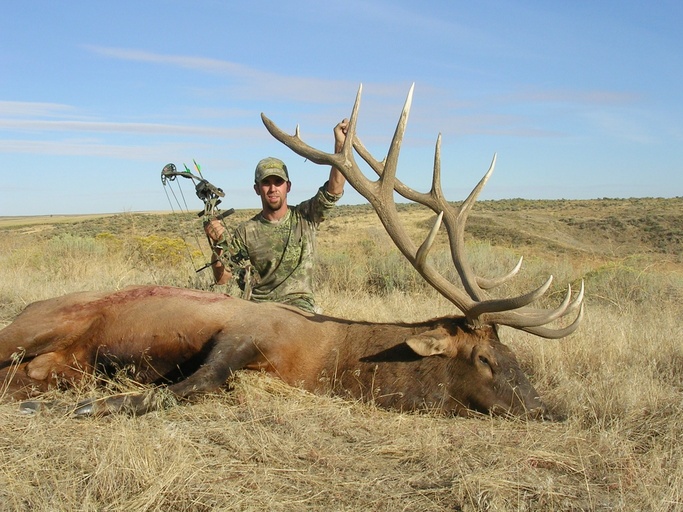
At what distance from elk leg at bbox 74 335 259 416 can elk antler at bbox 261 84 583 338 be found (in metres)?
1.30

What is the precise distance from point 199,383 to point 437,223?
5.76 feet

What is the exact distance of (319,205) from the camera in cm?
602

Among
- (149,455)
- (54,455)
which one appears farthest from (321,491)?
(54,455)

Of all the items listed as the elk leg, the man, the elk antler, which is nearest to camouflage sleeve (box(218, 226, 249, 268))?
the man

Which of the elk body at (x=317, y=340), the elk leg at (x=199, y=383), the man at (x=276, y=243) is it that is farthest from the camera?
the man at (x=276, y=243)

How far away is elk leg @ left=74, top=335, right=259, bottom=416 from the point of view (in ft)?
12.7

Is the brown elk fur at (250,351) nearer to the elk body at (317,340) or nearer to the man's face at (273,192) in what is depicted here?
the elk body at (317,340)

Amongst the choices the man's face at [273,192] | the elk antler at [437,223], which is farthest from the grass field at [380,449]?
the man's face at [273,192]

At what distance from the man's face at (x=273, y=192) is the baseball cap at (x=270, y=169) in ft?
0.14

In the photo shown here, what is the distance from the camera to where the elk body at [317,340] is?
4.36m

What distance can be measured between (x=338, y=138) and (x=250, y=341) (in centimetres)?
191

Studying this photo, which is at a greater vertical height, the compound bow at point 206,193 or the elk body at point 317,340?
the compound bow at point 206,193

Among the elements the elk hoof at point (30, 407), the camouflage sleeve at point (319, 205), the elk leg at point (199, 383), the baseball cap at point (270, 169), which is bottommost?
the elk hoof at point (30, 407)

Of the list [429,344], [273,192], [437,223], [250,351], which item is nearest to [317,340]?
[250,351]
